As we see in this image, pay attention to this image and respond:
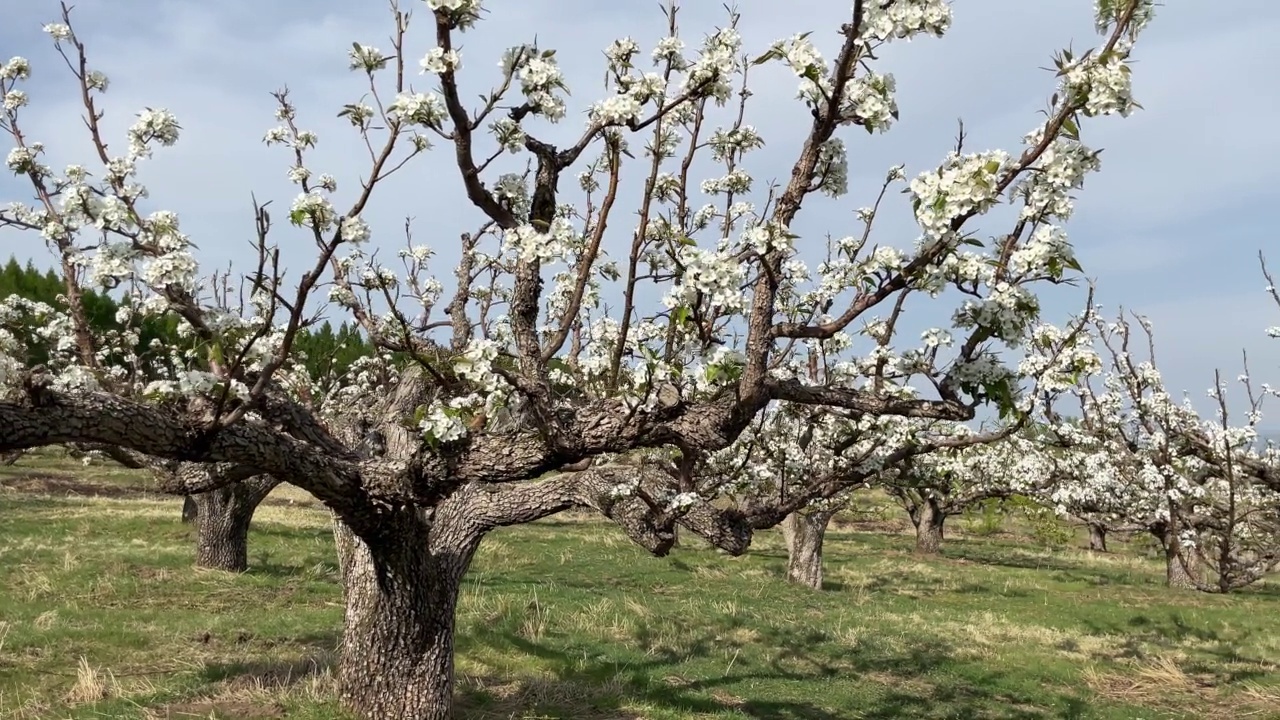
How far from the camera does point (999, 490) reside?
1032 inches

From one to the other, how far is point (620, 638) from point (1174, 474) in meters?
10.5

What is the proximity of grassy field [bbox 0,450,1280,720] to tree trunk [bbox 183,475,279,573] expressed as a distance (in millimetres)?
529

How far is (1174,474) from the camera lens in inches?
642

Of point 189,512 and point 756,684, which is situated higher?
point 189,512

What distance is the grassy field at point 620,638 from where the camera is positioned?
34.2ft

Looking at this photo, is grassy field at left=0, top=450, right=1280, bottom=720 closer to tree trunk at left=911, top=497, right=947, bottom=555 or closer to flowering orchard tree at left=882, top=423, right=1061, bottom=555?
flowering orchard tree at left=882, top=423, right=1061, bottom=555

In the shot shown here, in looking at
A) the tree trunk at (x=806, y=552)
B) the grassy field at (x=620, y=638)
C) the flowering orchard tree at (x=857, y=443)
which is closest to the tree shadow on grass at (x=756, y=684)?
the grassy field at (x=620, y=638)

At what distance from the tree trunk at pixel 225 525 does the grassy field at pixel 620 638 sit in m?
0.53

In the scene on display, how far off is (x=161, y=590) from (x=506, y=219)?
1195 cm

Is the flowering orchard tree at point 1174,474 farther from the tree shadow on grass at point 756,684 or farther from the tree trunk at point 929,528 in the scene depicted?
the tree trunk at point 929,528

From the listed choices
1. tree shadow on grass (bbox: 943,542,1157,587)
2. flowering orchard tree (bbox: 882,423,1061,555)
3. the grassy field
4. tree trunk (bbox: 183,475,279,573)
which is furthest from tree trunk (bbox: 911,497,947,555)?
tree trunk (bbox: 183,475,279,573)

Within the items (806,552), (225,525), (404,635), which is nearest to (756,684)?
(404,635)

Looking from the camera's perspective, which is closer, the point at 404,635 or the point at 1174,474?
the point at 404,635

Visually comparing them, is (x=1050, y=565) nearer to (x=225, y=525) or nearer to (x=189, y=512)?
(x=225, y=525)
